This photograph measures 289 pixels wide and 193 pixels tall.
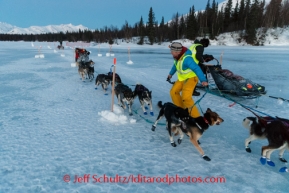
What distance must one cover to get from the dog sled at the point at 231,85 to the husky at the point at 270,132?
2233mm

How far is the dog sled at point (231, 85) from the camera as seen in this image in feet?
16.8

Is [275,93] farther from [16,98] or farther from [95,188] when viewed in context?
[16,98]

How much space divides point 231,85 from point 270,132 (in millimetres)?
3142

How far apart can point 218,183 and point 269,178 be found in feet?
2.29

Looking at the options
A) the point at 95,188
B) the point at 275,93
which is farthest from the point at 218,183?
the point at 275,93

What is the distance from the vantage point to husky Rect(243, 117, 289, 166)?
7.95ft

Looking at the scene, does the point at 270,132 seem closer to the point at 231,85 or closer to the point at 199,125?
the point at 199,125

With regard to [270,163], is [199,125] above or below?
above

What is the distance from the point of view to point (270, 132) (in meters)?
Result: 2.54

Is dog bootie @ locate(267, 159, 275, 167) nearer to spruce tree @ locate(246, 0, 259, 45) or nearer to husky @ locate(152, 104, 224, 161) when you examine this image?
husky @ locate(152, 104, 224, 161)

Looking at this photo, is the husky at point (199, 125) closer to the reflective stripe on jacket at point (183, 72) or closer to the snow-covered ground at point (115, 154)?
the snow-covered ground at point (115, 154)

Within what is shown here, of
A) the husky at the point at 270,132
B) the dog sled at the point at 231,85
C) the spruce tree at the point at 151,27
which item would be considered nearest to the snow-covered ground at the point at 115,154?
the husky at the point at 270,132

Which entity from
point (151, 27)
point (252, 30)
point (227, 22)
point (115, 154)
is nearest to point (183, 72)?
point (115, 154)


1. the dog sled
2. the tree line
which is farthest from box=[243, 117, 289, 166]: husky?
the tree line
